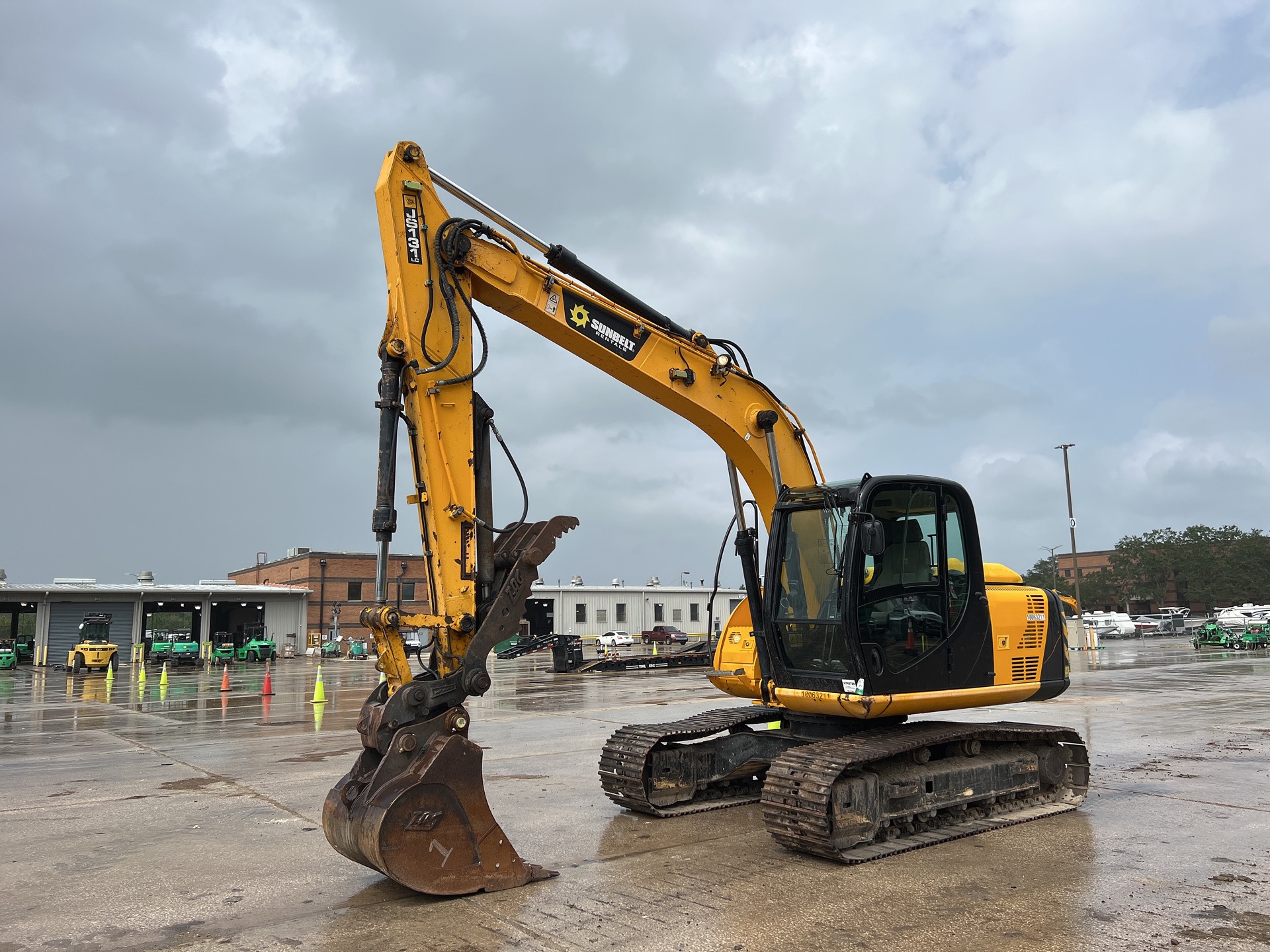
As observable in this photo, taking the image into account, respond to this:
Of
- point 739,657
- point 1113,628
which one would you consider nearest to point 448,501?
point 739,657

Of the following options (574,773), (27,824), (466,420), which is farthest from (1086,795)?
(27,824)

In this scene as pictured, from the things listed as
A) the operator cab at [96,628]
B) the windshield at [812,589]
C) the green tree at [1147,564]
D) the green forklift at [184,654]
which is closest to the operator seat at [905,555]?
the windshield at [812,589]

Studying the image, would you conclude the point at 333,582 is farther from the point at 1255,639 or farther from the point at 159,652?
the point at 1255,639

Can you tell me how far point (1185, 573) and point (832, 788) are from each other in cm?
9368

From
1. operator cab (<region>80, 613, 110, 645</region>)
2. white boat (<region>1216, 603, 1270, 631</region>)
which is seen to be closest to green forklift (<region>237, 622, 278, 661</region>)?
operator cab (<region>80, 613, 110, 645</region>)

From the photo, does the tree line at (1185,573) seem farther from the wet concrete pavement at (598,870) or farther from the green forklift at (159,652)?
the wet concrete pavement at (598,870)

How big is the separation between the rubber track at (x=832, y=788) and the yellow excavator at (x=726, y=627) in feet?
0.07

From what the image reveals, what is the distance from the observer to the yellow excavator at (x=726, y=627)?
5.78 metres

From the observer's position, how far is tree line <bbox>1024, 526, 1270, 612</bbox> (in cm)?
8444

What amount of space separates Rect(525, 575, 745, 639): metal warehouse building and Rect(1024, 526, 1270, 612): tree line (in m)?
33.0

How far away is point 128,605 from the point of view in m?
52.1

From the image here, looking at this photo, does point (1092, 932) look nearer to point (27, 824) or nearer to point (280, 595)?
point (27, 824)

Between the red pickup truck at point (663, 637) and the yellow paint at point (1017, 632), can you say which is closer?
the yellow paint at point (1017, 632)

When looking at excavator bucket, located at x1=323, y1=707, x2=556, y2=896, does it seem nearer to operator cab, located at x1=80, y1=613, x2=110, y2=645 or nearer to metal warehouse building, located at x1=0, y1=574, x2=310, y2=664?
operator cab, located at x1=80, y1=613, x2=110, y2=645
